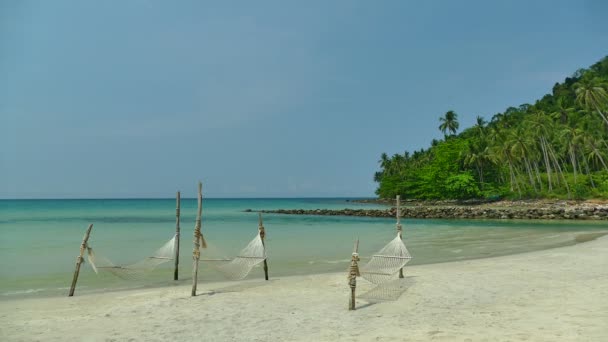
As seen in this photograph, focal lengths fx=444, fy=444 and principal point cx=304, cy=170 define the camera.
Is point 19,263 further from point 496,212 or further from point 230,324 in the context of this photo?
point 496,212

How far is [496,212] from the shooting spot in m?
38.1

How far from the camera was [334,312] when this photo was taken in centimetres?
739

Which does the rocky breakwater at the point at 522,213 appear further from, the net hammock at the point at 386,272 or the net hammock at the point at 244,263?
the net hammock at the point at 244,263

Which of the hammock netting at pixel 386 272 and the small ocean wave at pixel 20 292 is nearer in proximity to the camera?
the hammock netting at pixel 386 272

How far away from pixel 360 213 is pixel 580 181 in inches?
1062

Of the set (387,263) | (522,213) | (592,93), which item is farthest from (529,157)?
(387,263)

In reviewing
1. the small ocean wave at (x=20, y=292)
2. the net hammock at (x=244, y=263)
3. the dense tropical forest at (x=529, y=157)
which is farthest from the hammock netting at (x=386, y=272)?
the dense tropical forest at (x=529, y=157)

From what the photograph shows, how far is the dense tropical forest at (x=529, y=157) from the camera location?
163 feet

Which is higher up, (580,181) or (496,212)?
(580,181)

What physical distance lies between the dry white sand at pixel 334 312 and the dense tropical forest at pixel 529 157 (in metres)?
45.1

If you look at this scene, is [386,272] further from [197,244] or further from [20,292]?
[20,292]

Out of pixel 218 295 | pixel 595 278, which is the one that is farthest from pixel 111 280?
pixel 595 278

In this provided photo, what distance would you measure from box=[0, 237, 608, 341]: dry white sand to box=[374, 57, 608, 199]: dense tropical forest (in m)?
45.1

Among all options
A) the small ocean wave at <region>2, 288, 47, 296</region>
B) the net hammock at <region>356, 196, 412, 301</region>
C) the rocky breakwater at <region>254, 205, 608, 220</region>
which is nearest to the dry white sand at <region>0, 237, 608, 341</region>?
the net hammock at <region>356, 196, 412, 301</region>
